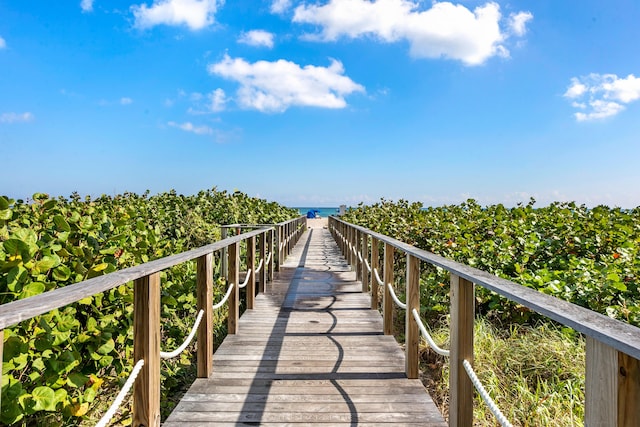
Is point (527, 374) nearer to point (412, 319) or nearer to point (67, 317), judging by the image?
point (412, 319)

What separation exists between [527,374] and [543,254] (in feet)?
9.25

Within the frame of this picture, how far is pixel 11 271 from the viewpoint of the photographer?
81.6 inches

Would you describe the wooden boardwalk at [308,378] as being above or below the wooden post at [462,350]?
below

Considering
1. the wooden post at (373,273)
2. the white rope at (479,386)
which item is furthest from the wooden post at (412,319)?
the wooden post at (373,273)

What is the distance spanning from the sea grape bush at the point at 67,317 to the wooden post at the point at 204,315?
0.37 metres

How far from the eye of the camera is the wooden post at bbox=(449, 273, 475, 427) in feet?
7.20

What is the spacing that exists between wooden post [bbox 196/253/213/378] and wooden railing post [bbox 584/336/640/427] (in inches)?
102

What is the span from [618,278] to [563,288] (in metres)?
0.56

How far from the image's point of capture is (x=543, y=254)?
20.1 feet

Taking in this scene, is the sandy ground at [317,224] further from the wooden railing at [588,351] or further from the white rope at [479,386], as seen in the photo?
the white rope at [479,386]

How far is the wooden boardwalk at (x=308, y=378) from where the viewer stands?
2.67 meters

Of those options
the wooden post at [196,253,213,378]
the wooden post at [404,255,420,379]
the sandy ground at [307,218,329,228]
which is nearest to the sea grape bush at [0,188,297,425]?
the wooden post at [196,253,213,378]

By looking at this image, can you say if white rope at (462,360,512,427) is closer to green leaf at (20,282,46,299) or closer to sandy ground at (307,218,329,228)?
green leaf at (20,282,46,299)

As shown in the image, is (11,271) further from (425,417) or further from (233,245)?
(425,417)
